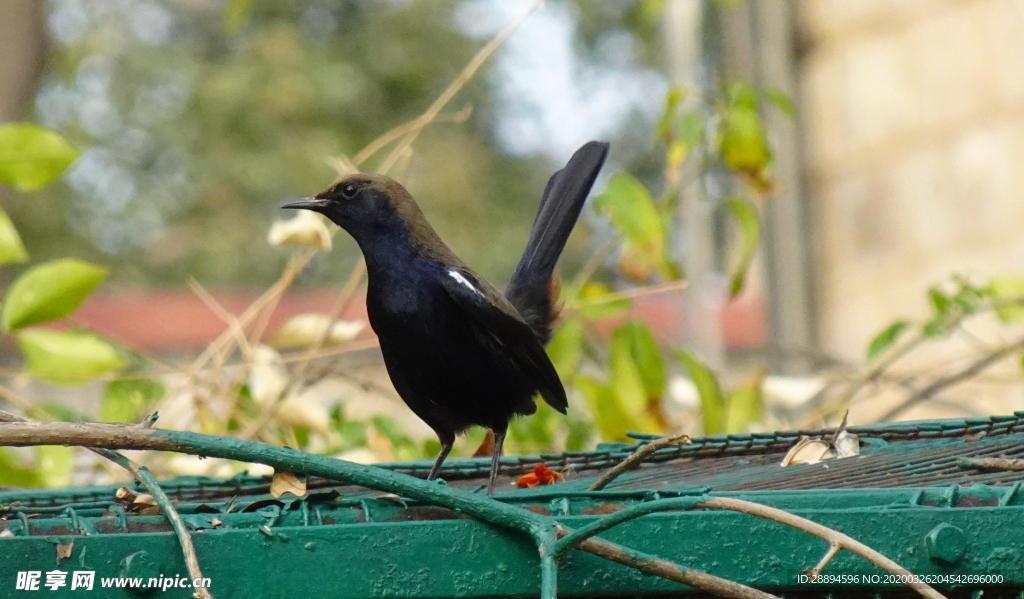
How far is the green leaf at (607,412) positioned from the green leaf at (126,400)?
1.30 metres

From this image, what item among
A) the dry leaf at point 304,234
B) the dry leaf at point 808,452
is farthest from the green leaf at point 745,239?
the dry leaf at point 808,452

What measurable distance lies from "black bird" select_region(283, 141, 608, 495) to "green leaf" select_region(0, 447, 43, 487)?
89cm

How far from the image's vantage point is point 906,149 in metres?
5.46

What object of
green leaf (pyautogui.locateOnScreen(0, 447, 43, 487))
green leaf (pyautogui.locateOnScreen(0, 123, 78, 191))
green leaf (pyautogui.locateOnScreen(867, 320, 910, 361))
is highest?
green leaf (pyautogui.locateOnScreen(0, 123, 78, 191))

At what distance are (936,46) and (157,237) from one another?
15.9 m

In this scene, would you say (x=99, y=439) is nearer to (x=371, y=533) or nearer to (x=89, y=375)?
(x=371, y=533)

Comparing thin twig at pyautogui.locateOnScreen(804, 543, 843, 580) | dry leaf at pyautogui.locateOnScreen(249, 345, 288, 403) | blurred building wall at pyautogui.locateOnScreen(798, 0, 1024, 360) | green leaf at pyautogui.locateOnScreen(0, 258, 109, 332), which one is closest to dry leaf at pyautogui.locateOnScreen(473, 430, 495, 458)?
dry leaf at pyautogui.locateOnScreen(249, 345, 288, 403)

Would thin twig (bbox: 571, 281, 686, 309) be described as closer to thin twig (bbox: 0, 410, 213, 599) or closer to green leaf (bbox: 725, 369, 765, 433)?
green leaf (bbox: 725, 369, 765, 433)

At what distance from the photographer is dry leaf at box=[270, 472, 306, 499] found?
4.74 ft

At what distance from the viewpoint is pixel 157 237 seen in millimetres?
19234

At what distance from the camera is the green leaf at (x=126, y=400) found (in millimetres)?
3250

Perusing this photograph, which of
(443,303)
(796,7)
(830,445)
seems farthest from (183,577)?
(796,7)

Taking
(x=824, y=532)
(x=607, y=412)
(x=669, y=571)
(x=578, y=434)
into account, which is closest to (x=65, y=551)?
(x=669, y=571)

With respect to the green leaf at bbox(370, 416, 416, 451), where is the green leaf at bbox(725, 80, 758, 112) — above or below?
above
